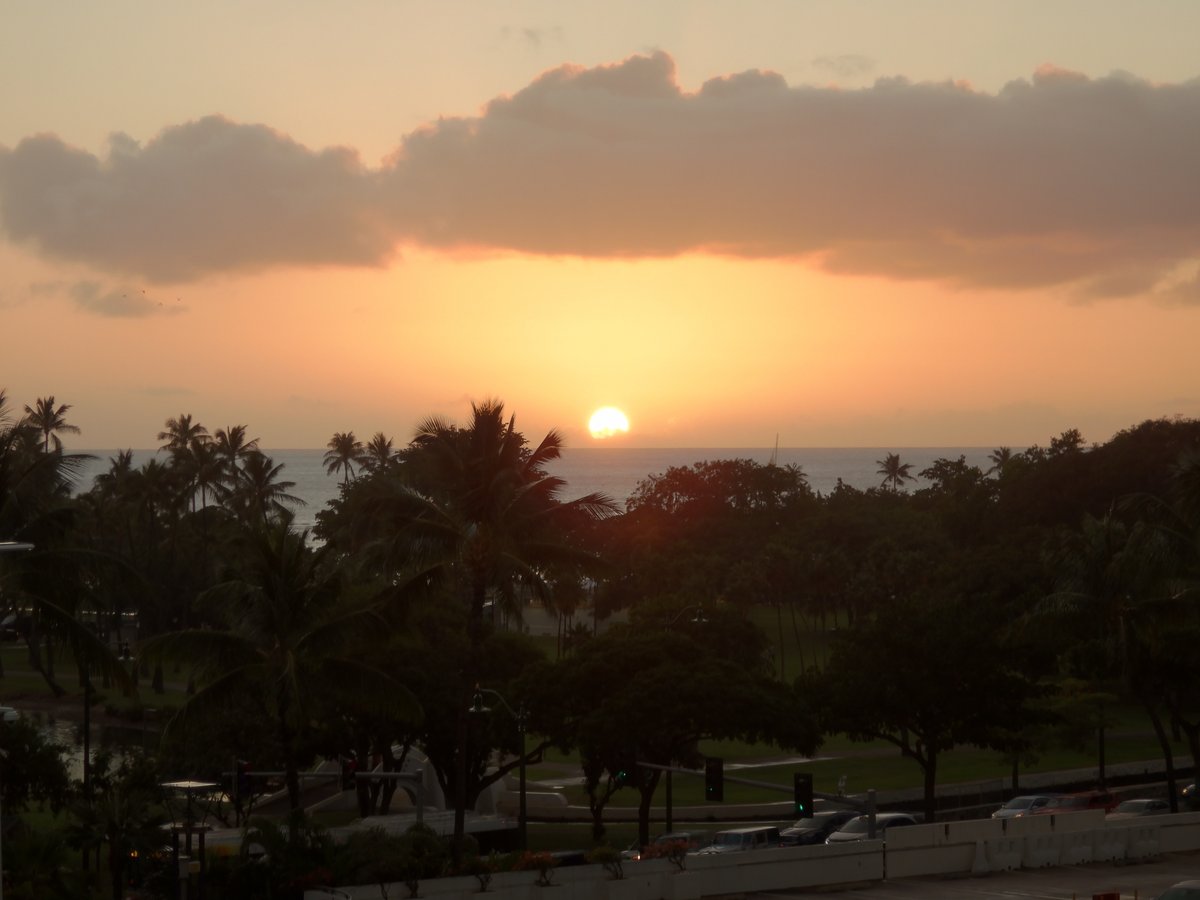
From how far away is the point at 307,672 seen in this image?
129 feet

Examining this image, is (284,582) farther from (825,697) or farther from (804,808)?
(825,697)

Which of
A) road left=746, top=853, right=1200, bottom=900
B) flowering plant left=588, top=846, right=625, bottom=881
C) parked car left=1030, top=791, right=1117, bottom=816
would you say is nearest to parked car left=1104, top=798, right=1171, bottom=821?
parked car left=1030, top=791, right=1117, bottom=816

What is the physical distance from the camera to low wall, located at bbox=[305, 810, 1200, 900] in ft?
112

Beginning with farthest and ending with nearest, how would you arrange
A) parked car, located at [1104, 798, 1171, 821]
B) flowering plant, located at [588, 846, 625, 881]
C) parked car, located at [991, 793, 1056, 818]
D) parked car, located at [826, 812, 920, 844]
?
parked car, located at [991, 793, 1056, 818], parked car, located at [1104, 798, 1171, 821], parked car, located at [826, 812, 920, 844], flowering plant, located at [588, 846, 625, 881]

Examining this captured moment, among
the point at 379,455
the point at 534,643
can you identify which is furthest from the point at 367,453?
the point at 534,643

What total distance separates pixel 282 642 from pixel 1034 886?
20.9 metres

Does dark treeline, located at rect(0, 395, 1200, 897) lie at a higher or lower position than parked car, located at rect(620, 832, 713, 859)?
higher

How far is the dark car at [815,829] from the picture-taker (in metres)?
49.9

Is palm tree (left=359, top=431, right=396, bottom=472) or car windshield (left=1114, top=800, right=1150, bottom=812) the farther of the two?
palm tree (left=359, top=431, right=396, bottom=472)

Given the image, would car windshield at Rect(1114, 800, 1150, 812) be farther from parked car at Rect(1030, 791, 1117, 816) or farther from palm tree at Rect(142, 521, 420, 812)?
palm tree at Rect(142, 521, 420, 812)

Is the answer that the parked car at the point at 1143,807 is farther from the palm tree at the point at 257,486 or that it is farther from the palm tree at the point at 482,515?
the palm tree at the point at 257,486

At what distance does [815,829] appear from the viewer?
50.9 meters

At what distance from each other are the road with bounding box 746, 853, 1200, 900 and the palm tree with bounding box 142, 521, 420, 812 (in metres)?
12.3

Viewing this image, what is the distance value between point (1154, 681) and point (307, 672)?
118 ft
